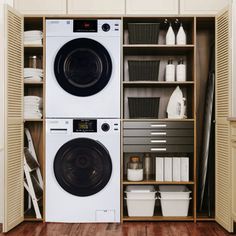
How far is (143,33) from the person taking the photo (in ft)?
12.1

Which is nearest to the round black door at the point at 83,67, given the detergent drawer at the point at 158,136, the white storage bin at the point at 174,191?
the detergent drawer at the point at 158,136

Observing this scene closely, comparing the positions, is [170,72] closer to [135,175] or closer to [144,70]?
[144,70]

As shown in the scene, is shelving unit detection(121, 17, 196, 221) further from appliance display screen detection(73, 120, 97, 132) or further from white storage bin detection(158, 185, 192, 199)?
appliance display screen detection(73, 120, 97, 132)

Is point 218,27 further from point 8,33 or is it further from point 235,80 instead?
point 8,33

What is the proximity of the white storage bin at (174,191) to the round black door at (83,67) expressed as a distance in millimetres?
1125

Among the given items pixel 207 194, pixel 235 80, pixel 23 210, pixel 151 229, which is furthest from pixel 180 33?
pixel 23 210

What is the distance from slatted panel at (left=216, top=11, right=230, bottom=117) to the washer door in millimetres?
1105

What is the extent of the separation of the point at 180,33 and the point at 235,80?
0.67 meters

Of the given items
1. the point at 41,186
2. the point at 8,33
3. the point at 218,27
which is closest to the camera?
the point at 8,33

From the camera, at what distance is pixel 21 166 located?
141 inches

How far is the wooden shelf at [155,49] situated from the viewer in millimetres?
3652

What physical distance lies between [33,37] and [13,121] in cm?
83

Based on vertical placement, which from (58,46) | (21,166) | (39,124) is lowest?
(21,166)

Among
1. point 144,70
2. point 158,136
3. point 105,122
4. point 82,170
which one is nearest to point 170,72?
point 144,70
